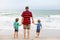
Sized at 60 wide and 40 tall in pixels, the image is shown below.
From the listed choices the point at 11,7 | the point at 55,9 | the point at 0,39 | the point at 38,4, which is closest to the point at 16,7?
the point at 11,7

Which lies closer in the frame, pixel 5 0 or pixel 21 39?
pixel 21 39

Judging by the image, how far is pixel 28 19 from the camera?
8.98m

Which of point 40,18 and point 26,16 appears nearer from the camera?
point 26,16

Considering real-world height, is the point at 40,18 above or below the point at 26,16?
below

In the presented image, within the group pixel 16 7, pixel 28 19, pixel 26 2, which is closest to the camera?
pixel 28 19

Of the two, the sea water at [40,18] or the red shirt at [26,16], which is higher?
the red shirt at [26,16]

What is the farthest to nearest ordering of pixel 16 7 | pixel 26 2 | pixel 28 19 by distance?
pixel 16 7
pixel 26 2
pixel 28 19

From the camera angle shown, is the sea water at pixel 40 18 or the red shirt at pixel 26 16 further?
the sea water at pixel 40 18

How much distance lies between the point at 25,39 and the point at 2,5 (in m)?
25.7

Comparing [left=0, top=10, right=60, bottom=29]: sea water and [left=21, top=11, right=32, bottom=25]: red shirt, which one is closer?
[left=21, top=11, right=32, bottom=25]: red shirt

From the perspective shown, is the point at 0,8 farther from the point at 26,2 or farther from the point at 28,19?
the point at 28,19

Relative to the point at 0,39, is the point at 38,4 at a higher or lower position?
higher

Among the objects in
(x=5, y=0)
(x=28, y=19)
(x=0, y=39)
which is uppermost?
(x=5, y=0)

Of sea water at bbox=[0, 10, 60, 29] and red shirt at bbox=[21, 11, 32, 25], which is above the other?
red shirt at bbox=[21, 11, 32, 25]
